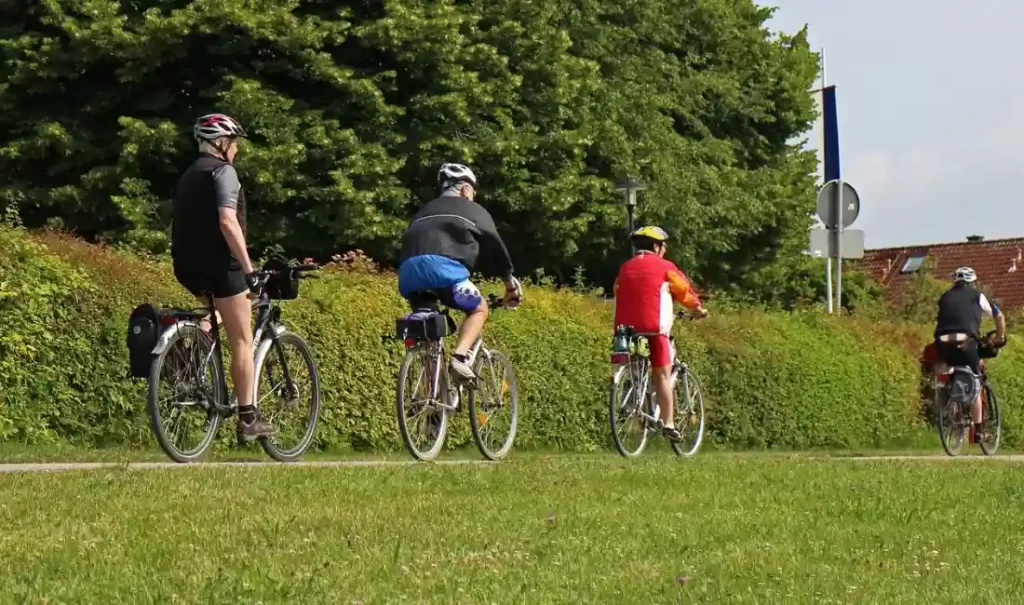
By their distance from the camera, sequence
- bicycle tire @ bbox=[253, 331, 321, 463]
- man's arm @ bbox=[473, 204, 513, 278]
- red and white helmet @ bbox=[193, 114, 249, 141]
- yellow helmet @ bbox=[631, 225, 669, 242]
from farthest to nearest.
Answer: yellow helmet @ bbox=[631, 225, 669, 242] < man's arm @ bbox=[473, 204, 513, 278] < bicycle tire @ bbox=[253, 331, 321, 463] < red and white helmet @ bbox=[193, 114, 249, 141]

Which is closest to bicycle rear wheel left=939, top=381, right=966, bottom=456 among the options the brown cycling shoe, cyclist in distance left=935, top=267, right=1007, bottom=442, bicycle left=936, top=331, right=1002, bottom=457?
bicycle left=936, top=331, right=1002, bottom=457

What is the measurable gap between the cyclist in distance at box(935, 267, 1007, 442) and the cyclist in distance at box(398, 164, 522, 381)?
7759 millimetres

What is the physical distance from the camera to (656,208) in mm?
30719

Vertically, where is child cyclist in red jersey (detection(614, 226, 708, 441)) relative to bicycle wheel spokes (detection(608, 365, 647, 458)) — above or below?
above

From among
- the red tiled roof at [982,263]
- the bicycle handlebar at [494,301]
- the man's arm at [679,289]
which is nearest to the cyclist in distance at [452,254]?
the bicycle handlebar at [494,301]

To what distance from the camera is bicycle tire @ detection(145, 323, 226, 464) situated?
27.4ft

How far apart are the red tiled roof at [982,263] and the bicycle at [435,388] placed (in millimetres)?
55532

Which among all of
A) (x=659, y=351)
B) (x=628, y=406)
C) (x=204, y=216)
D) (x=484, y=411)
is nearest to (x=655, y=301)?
(x=659, y=351)

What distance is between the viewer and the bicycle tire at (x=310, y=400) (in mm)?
9141

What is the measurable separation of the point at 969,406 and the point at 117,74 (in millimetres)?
13914

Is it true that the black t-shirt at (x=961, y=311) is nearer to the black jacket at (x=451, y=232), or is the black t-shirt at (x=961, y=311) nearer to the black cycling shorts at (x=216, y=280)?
the black jacket at (x=451, y=232)

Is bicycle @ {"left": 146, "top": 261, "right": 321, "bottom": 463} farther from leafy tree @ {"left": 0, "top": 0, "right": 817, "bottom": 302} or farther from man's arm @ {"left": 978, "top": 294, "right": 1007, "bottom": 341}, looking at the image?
leafy tree @ {"left": 0, "top": 0, "right": 817, "bottom": 302}

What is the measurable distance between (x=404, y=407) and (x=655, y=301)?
2.94 metres

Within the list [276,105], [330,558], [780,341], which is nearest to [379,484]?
[330,558]
